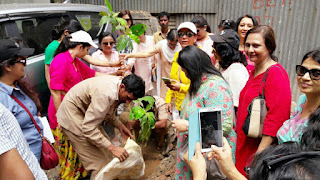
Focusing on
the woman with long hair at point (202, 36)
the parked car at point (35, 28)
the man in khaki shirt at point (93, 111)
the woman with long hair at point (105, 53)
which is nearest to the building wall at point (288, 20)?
the woman with long hair at point (202, 36)

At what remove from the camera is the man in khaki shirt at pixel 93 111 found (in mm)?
2268

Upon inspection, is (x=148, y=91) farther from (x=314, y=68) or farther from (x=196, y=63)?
(x=314, y=68)

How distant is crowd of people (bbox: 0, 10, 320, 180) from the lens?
3.82 feet

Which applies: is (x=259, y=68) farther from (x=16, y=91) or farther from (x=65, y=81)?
(x=65, y=81)

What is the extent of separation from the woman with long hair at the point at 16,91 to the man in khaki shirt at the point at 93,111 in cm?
48

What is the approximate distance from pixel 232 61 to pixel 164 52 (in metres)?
1.35

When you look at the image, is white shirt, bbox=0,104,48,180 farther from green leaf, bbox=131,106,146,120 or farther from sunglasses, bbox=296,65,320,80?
sunglasses, bbox=296,65,320,80

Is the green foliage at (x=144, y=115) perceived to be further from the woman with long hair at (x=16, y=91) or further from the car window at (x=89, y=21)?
the car window at (x=89, y=21)

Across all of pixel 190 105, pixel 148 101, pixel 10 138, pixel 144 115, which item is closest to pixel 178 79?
pixel 148 101

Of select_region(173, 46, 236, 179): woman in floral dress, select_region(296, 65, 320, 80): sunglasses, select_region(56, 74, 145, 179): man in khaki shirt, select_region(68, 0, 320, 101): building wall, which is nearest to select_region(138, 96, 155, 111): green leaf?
select_region(56, 74, 145, 179): man in khaki shirt

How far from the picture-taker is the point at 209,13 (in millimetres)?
5902

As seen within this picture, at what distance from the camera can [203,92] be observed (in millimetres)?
1849

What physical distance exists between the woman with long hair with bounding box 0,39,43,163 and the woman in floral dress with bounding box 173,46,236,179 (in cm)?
118

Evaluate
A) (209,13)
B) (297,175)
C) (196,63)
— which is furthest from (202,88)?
(209,13)
